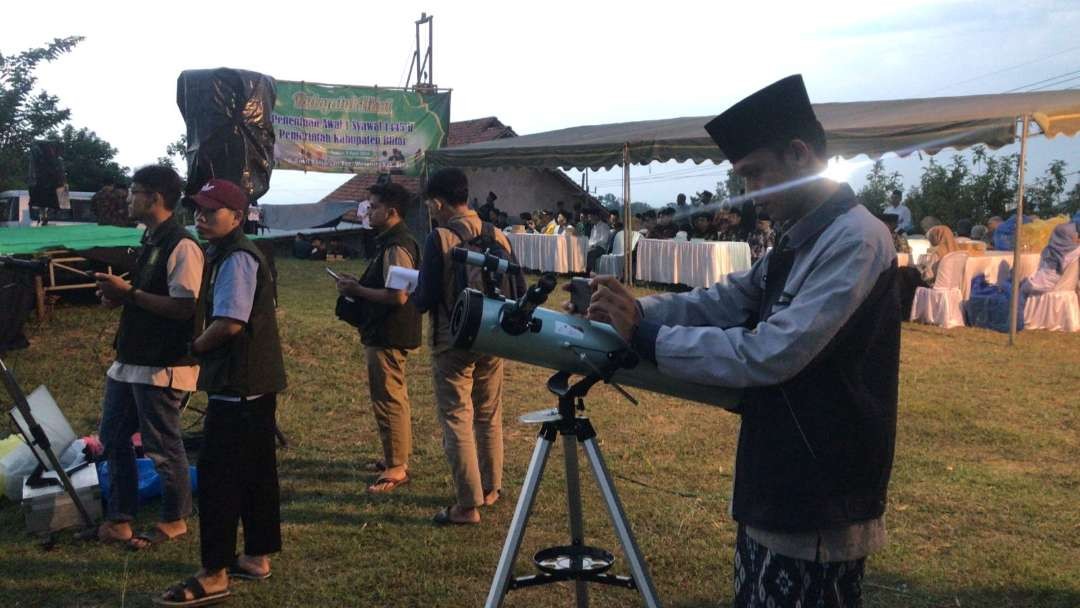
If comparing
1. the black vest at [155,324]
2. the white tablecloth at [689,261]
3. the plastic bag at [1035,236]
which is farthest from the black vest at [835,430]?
the white tablecloth at [689,261]

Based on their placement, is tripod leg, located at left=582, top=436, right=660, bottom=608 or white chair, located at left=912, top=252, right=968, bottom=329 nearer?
tripod leg, located at left=582, top=436, right=660, bottom=608

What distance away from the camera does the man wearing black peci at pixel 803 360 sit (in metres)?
1.88

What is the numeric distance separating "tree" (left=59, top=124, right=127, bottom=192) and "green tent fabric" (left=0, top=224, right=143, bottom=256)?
22.5 meters

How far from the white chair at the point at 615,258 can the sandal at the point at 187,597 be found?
12.7m

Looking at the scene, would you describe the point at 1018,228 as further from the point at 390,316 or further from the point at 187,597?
the point at 187,597

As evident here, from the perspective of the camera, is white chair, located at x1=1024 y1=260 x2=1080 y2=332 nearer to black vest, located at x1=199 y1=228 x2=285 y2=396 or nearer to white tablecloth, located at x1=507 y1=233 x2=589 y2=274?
white tablecloth, located at x1=507 y1=233 x2=589 y2=274

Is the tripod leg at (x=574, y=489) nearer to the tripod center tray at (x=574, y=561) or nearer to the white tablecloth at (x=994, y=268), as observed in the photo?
the tripod center tray at (x=574, y=561)

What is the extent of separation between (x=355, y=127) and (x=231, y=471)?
18.2 meters

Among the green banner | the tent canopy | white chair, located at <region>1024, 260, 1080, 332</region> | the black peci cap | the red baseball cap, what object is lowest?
white chair, located at <region>1024, 260, 1080, 332</region>

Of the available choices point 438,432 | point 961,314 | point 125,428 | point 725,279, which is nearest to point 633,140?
point 961,314

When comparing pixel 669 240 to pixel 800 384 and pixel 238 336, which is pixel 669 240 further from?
pixel 800 384

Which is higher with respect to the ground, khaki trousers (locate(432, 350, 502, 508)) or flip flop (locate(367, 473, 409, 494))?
khaki trousers (locate(432, 350, 502, 508))

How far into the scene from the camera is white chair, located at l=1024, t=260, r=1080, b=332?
36.7 ft

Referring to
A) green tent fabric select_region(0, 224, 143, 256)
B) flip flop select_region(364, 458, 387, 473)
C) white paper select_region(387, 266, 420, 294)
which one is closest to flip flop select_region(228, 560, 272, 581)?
flip flop select_region(364, 458, 387, 473)
